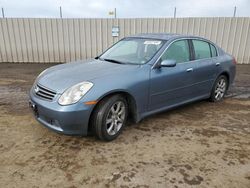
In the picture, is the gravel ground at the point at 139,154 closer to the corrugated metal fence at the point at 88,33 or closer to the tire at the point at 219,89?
the tire at the point at 219,89

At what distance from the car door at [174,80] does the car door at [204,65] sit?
0.19 m

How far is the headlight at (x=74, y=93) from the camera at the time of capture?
112 inches

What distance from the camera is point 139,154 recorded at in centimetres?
296

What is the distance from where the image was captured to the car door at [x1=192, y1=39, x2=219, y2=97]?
4.36 meters

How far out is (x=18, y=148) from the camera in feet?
10.0

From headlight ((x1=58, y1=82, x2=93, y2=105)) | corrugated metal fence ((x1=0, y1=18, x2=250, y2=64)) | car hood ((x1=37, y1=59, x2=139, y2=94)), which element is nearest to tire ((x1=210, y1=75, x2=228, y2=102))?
car hood ((x1=37, y1=59, x2=139, y2=94))

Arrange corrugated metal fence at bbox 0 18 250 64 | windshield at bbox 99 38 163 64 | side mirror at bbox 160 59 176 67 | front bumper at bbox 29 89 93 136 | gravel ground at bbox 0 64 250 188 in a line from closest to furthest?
gravel ground at bbox 0 64 250 188 → front bumper at bbox 29 89 93 136 → side mirror at bbox 160 59 176 67 → windshield at bbox 99 38 163 64 → corrugated metal fence at bbox 0 18 250 64

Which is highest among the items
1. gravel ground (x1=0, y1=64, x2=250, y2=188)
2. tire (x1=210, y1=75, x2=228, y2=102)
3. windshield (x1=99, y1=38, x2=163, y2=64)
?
windshield (x1=99, y1=38, x2=163, y2=64)

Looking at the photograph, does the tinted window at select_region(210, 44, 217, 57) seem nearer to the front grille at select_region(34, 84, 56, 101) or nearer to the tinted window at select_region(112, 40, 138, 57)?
the tinted window at select_region(112, 40, 138, 57)

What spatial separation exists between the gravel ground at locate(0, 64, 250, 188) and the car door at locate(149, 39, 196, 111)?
0.40 metres

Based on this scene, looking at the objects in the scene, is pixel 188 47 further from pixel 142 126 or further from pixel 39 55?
pixel 39 55

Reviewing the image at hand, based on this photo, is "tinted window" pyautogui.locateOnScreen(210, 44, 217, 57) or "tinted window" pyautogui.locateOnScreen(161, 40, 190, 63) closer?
"tinted window" pyautogui.locateOnScreen(161, 40, 190, 63)

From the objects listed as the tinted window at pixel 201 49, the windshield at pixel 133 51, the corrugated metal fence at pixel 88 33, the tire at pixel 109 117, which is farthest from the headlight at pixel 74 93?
the corrugated metal fence at pixel 88 33

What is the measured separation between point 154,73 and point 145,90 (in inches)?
12.7
